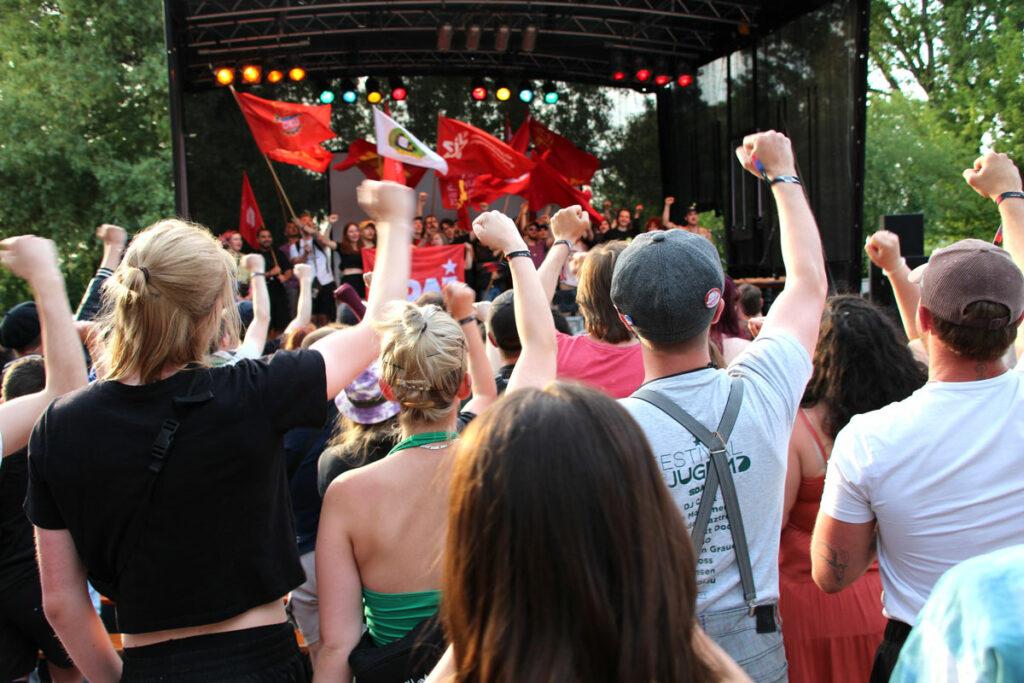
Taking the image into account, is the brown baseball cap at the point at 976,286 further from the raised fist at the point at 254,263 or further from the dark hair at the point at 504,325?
the raised fist at the point at 254,263

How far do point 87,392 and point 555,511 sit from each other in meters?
1.18

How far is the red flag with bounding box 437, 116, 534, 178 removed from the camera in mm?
11773

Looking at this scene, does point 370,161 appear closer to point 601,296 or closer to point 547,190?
point 547,190

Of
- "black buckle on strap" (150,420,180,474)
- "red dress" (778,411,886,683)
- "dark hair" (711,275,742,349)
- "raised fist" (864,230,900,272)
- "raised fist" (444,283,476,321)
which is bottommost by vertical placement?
"red dress" (778,411,886,683)

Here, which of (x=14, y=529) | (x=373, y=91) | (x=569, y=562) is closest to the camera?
(x=569, y=562)

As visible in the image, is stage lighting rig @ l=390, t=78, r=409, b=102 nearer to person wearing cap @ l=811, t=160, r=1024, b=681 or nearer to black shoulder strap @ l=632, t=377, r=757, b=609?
person wearing cap @ l=811, t=160, r=1024, b=681

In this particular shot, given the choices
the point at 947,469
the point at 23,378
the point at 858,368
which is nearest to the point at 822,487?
the point at 858,368

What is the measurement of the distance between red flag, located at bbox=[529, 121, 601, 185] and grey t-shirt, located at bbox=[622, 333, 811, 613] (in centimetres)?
1311

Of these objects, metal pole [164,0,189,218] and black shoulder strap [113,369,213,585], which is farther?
metal pole [164,0,189,218]

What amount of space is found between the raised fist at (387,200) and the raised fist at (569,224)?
2.87 ft

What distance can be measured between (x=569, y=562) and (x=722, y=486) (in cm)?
81

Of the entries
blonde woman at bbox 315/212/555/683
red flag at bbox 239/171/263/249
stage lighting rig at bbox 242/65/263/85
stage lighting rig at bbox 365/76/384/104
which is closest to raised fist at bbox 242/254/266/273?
blonde woman at bbox 315/212/555/683

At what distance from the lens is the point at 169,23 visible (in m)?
9.67

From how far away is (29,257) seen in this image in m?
2.12
